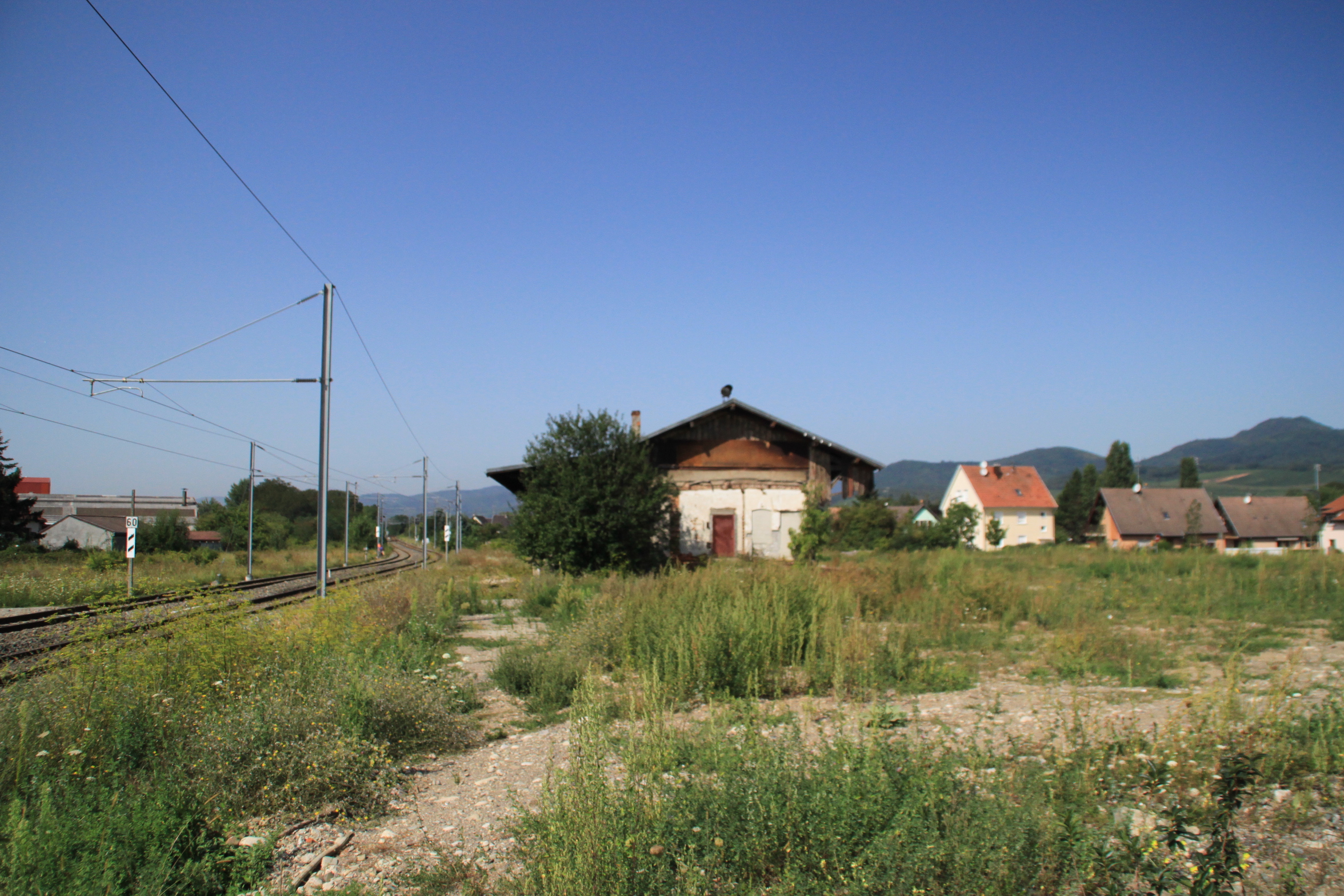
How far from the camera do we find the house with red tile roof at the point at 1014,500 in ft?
257

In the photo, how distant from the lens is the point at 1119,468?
322 feet

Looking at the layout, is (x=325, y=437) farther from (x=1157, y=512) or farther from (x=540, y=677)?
(x=1157, y=512)

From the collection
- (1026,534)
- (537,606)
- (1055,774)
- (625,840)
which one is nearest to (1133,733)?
(1055,774)

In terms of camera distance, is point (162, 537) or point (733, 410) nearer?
point (733, 410)

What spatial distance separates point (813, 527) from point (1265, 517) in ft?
227

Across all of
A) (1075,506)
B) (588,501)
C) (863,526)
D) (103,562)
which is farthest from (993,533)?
(103,562)

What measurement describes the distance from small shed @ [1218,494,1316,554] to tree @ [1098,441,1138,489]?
23.8m

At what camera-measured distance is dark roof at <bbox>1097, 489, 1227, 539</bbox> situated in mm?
68938

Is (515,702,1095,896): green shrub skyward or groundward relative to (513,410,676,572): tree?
groundward

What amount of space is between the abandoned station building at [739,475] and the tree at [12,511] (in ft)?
121

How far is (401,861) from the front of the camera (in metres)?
4.28

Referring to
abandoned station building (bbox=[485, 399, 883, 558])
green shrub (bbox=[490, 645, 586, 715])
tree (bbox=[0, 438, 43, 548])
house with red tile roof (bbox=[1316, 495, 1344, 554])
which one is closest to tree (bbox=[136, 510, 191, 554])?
tree (bbox=[0, 438, 43, 548])

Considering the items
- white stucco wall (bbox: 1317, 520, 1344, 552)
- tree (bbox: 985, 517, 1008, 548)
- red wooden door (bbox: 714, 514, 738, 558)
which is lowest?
white stucco wall (bbox: 1317, 520, 1344, 552)

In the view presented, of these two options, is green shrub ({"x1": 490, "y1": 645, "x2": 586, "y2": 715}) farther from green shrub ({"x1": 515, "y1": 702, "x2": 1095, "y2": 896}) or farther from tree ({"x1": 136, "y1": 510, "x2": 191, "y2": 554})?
tree ({"x1": 136, "y1": 510, "x2": 191, "y2": 554})
